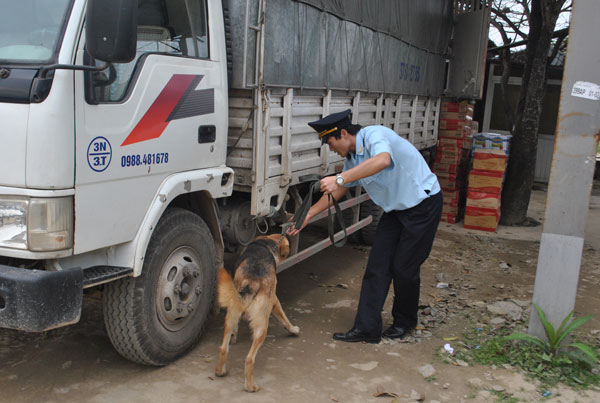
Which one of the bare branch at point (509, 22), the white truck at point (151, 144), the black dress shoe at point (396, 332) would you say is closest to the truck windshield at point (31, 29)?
Answer: the white truck at point (151, 144)

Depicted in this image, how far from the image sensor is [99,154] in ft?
9.07

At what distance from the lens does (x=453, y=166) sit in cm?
884

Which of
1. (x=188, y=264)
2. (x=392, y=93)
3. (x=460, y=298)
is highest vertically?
(x=392, y=93)

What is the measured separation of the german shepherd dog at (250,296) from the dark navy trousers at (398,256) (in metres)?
0.79

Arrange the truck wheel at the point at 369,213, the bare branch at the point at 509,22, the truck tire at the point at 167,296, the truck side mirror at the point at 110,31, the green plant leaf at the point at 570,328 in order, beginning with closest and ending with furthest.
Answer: the truck side mirror at the point at 110,31 < the truck tire at the point at 167,296 < the green plant leaf at the point at 570,328 < the truck wheel at the point at 369,213 < the bare branch at the point at 509,22

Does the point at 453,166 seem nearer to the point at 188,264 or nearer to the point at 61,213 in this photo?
the point at 188,264

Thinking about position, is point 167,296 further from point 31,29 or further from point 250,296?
point 31,29

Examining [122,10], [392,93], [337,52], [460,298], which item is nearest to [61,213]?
[122,10]

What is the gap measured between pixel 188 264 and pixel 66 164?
1112 millimetres

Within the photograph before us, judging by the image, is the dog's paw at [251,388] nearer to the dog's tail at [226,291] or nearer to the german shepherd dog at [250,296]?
the german shepherd dog at [250,296]

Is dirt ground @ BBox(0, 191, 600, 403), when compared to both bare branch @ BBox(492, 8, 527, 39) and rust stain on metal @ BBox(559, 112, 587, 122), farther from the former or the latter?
bare branch @ BBox(492, 8, 527, 39)

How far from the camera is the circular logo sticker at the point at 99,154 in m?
2.72

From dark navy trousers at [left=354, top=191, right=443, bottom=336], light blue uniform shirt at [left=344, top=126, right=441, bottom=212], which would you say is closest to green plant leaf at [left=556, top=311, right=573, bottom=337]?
dark navy trousers at [left=354, top=191, right=443, bottom=336]

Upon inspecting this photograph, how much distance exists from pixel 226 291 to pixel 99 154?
1.03 metres
